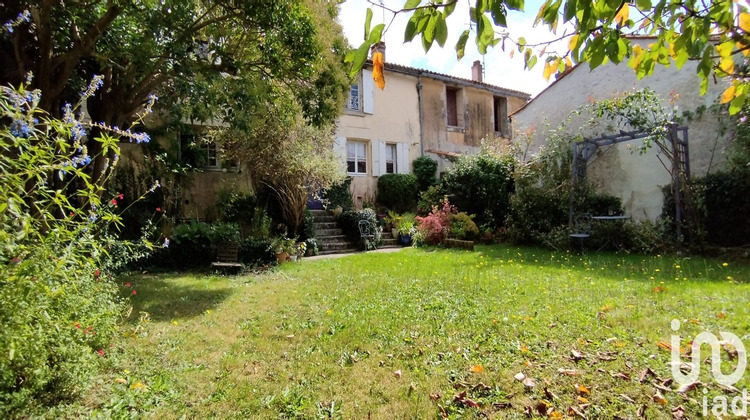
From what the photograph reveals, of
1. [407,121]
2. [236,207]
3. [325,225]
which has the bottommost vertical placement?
[325,225]

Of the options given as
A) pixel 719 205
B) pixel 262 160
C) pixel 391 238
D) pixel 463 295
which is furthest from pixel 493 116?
pixel 463 295

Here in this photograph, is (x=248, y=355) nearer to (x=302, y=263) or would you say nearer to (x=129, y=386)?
(x=129, y=386)

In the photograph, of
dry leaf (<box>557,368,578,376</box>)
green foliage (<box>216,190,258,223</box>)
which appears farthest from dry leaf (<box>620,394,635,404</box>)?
green foliage (<box>216,190,258,223</box>)

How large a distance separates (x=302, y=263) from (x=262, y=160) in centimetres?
309

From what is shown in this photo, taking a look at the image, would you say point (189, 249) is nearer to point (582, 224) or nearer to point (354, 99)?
point (354, 99)

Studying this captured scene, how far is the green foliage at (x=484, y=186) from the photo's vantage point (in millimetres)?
11602

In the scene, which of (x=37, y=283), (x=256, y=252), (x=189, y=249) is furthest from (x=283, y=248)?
(x=37, y=283)

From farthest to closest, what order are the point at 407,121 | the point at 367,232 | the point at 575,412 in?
1. the point at 407,121
2. the point at 367,232
3. the point at 575,412

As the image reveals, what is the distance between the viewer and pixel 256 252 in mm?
8383

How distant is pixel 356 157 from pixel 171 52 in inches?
352

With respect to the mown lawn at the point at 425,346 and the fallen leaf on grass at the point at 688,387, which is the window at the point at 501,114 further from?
the fallen leaf on grass at the point at 688,387

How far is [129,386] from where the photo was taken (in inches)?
97.5

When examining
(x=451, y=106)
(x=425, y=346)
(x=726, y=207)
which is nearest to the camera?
(x=425, y=346)

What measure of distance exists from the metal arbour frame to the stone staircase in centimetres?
552
